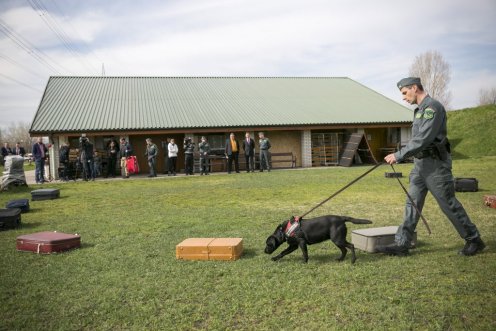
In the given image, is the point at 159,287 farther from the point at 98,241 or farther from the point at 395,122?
the point at 395,122

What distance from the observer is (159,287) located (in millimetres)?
4602

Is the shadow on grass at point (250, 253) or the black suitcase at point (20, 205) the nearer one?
the shadow on grass at point (250, 253)

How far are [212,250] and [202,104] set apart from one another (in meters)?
21.7

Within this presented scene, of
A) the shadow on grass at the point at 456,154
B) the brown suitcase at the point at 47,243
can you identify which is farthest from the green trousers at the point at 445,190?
the shadow on grass at the point at 456,154

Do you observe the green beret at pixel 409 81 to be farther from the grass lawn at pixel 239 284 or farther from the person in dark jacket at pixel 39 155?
the person in dark jacket at pixel 39 155

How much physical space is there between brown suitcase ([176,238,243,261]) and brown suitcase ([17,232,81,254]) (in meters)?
1.90

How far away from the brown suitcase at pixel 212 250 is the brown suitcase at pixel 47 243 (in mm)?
1899

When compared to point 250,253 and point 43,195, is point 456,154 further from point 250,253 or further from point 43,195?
point 250,253

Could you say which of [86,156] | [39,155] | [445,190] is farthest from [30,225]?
[39,155]

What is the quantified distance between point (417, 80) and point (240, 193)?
7.95 m

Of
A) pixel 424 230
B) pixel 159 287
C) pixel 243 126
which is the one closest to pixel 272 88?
pixel 243 126

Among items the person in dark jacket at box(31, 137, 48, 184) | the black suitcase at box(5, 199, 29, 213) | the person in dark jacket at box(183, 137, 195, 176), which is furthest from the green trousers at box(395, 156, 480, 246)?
Answer: the person in dark jacket at box(31, 137, 48, 184)

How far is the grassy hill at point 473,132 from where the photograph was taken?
28859 mm

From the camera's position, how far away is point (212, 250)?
218 inches
